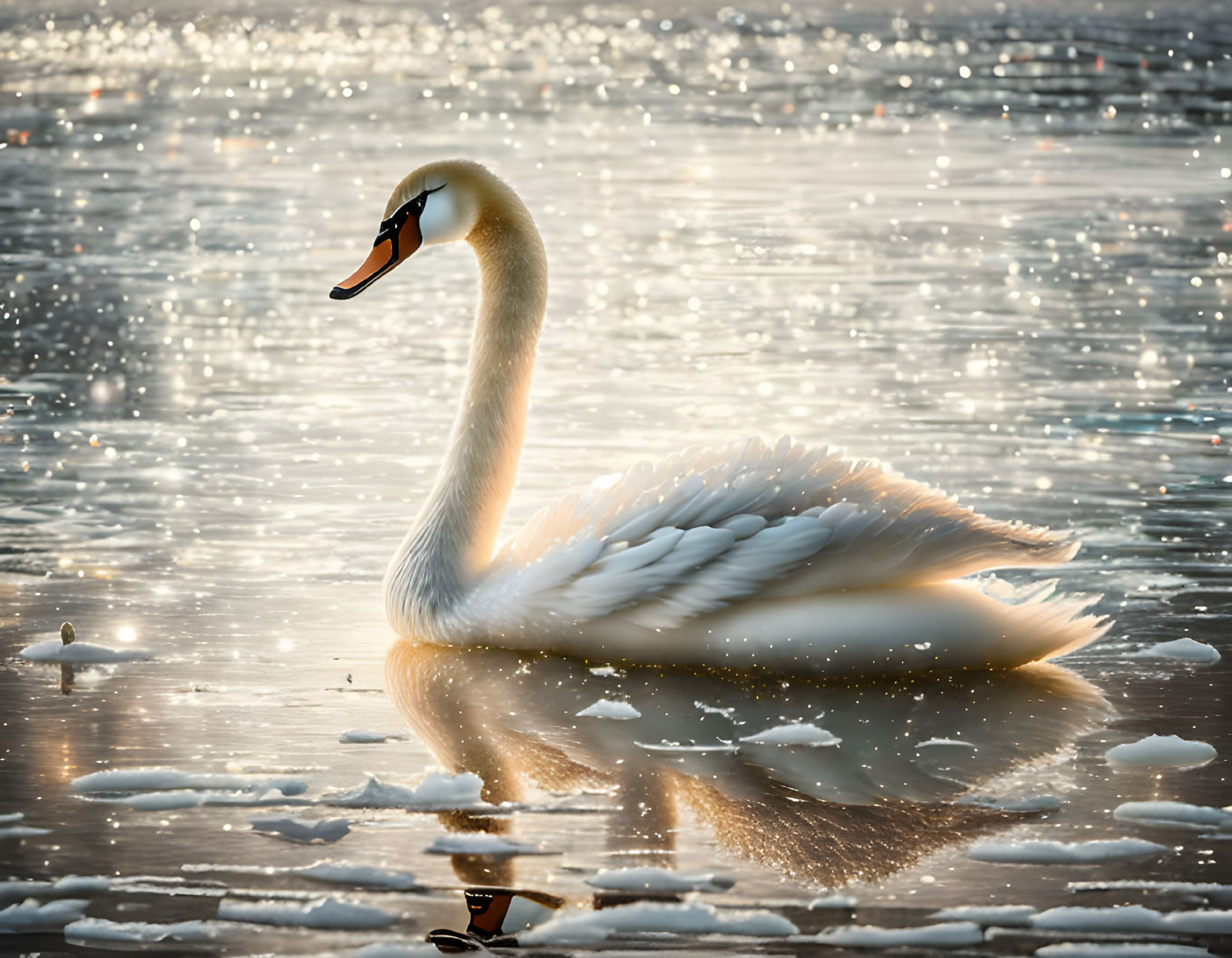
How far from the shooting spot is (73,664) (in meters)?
6.60

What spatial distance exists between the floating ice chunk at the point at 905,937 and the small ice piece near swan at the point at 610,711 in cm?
186

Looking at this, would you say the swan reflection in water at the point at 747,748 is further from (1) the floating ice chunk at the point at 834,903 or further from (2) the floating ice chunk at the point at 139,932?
(2) the floating ice chunk at the point at 139,932

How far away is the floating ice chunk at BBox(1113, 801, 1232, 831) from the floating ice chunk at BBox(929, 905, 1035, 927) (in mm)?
766

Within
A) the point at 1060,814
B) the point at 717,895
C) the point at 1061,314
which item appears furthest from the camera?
the point at 1061,314

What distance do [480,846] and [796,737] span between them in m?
1.35

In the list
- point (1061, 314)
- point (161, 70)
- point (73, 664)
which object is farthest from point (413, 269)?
point (161, 70)

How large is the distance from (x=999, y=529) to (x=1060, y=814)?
1439 mm

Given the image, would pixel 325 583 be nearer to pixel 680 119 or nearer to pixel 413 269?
pixel 413 269

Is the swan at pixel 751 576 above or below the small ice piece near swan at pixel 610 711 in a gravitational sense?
above

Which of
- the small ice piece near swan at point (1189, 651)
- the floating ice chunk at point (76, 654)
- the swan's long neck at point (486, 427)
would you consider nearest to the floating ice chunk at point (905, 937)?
the small ice piece near swan at point (1189, 651)

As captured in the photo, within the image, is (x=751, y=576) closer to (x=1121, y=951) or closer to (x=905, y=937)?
(x=905, y=937)

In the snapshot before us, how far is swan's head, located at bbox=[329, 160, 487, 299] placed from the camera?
7.30 metres

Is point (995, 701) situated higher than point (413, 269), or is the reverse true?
point (413, 269)

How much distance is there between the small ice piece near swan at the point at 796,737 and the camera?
19.4 feet
